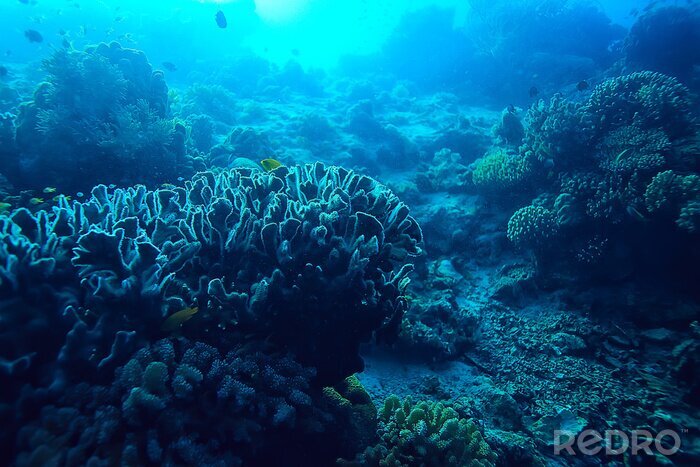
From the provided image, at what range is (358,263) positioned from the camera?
9.48ft

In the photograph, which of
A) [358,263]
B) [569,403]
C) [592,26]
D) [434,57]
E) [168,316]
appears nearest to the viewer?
[168,316]

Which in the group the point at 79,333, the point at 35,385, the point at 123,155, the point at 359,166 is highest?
the point at 359,166

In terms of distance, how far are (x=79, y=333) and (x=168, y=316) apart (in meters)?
0.58

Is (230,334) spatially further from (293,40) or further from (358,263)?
(293,40)

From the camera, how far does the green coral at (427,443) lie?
10.2 feet

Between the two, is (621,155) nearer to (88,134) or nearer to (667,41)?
(88,134)

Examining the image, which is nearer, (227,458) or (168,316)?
(227,458)

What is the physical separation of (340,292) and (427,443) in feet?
5.49

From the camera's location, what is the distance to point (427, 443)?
3.19 m

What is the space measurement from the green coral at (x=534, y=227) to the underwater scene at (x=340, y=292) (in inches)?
1.5

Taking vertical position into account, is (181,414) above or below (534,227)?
below

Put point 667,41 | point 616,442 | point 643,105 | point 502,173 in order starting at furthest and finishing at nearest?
point 667,41
point 502,173
point 643,105
point 616,442

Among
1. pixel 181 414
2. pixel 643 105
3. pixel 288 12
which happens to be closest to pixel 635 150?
pixel 643 105

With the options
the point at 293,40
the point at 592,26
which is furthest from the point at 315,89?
the point at 293,40
